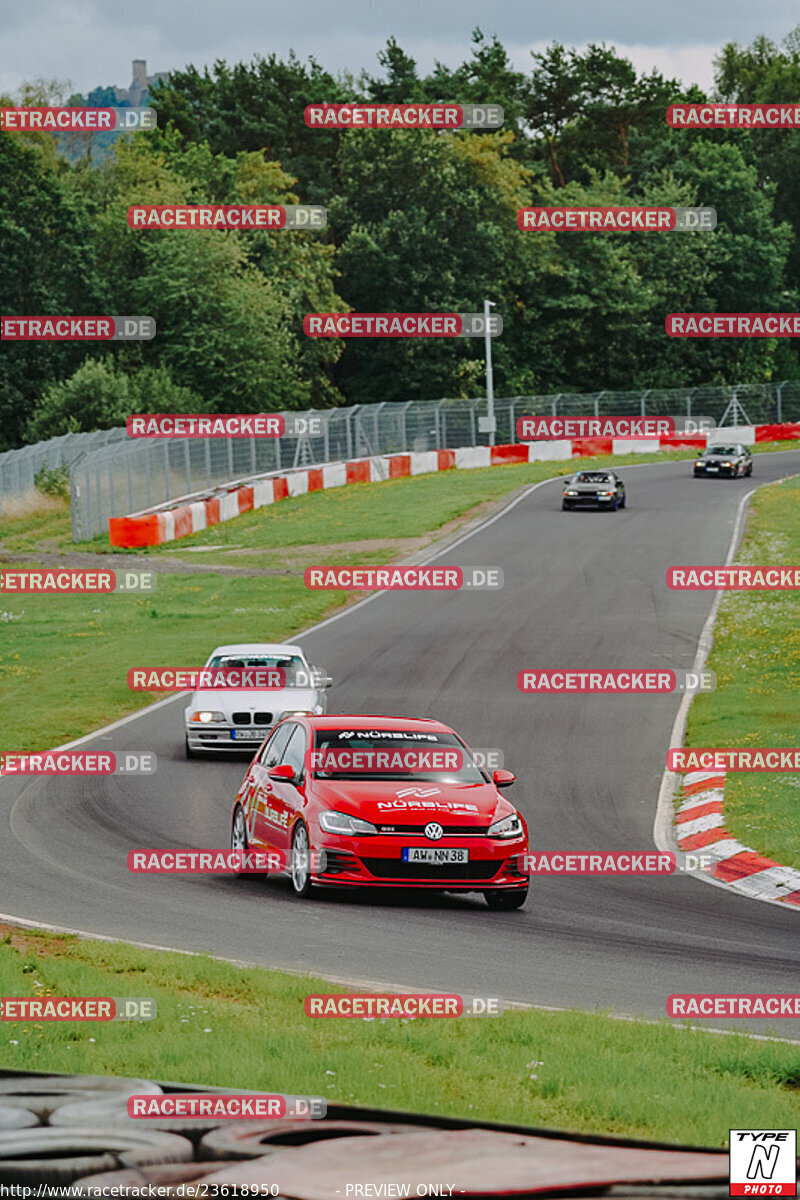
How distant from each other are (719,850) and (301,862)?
179 inches

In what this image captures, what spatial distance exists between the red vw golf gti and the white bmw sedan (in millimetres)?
6440

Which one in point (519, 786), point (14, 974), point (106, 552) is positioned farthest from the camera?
point (106, 552)

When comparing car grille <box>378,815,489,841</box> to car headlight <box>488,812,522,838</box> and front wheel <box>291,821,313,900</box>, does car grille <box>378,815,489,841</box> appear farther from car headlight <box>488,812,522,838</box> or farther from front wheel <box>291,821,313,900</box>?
front wheel <box>291,821,313,900</box>

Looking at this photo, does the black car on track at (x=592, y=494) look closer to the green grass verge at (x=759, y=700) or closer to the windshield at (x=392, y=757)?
the green grass verge at (x=759, y=700)

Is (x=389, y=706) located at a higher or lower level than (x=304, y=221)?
lower

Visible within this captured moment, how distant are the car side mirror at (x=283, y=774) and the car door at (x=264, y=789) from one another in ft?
0.53

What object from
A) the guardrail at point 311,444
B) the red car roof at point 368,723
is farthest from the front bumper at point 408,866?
the guardrail at point 311,444

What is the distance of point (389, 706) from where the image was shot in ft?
82.1

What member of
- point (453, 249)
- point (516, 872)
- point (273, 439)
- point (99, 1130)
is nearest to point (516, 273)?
point (453, 249)

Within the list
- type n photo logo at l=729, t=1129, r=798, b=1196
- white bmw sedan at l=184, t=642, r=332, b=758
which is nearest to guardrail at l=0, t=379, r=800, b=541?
white bmw sedan at l=184, t=642, r=332, b=758

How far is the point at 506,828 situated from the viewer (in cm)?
1400

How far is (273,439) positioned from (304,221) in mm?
25758

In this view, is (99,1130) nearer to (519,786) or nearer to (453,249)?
(519,786)

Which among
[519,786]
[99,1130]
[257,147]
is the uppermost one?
[257,147]
